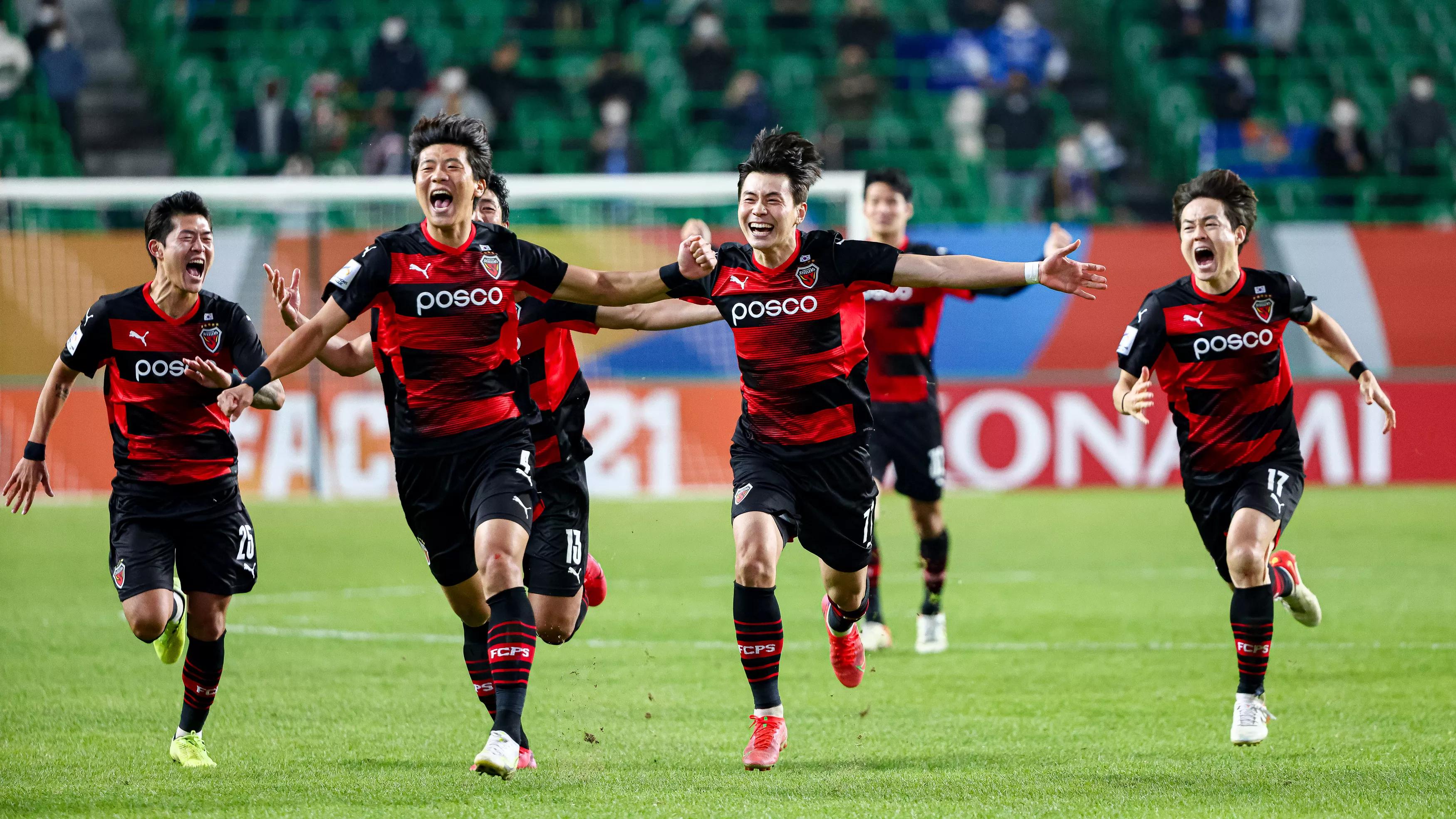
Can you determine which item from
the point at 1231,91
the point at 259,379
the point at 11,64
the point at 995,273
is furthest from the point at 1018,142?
the point at 259,379

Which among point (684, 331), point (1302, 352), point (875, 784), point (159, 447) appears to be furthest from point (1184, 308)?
point (1302, 352)

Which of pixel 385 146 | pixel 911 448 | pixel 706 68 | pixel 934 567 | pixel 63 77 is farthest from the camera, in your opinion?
pixel 706 68

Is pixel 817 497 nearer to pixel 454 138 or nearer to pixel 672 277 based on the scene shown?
pixel 672 277

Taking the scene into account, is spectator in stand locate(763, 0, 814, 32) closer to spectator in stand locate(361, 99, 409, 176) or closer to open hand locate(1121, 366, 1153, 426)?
spectator in stand locate(361, 99, 409, 176)

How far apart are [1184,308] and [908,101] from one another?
1776 centimetres

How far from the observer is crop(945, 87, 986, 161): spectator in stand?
2339cm

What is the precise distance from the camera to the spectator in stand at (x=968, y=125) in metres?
23.4

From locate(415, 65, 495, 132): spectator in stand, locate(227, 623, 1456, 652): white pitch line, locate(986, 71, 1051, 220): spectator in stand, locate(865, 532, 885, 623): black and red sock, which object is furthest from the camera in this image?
locate(986, 71, 1051, 220): spectator in stand

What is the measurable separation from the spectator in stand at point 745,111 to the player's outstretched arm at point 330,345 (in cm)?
1558

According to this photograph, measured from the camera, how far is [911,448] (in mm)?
10258

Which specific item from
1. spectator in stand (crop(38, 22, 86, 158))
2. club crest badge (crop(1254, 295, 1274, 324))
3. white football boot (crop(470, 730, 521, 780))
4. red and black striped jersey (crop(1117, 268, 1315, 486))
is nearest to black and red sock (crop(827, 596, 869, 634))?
red and black striped jersey (crop(1117, 268, 1315, 486))

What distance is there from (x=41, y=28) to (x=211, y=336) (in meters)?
17.6


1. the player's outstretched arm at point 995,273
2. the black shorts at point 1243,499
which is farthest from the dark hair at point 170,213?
the black shorts at point 1243,499

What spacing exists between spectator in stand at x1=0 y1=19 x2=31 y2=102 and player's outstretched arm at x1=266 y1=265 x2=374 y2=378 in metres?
16.8
